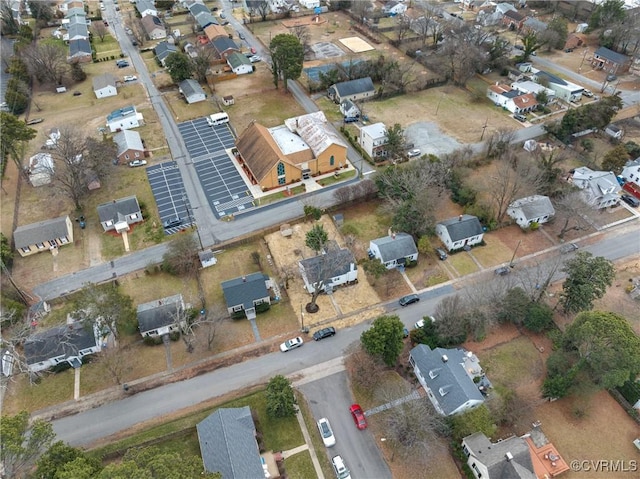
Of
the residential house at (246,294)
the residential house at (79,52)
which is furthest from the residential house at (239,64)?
the residential house at (246,294)

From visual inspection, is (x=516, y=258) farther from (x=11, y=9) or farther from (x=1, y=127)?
(x=11, y=9)

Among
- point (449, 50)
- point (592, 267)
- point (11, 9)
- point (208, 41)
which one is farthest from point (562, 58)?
point (11, 9)

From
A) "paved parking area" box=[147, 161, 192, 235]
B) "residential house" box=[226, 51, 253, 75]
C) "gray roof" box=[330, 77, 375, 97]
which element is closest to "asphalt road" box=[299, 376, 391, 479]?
"paved parking area" box=[147, 161, 192, 235]

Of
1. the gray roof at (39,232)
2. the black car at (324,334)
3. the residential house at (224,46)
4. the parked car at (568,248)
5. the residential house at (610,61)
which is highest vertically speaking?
the residential house at (610,61)

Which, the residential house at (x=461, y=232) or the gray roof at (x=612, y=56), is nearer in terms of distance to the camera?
the residential house at (x=461, y=232)

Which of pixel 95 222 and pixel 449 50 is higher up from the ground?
pixel 449 50

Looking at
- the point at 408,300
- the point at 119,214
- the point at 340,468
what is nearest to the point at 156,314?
the point at 119,214

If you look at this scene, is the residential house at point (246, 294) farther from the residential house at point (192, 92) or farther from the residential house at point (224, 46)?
the residential house at point (224, 46)

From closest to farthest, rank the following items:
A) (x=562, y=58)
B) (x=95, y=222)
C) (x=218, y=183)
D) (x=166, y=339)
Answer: (x=166, y=339) < (x=95, y=222) < (x=218, y=183) < (x=562, y=58)
